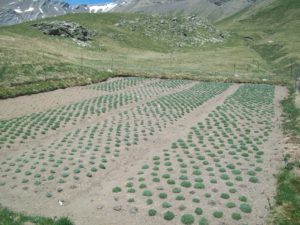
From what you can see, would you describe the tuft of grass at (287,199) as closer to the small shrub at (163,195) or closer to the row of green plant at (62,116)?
the small shrub at (163,195)

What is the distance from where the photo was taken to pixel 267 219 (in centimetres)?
2033

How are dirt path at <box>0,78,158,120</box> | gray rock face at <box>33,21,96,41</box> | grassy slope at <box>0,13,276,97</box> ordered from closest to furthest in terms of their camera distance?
dirt path at <box>0,78,158,120</box> → grassy slope at <box>0,13,276,97</box> → gray rock face at <box>33,21,96,41</box>

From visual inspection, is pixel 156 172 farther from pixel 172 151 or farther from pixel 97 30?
pixel 97 30

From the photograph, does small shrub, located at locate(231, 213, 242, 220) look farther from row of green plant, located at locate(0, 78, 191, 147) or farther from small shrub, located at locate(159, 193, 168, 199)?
row of green plant, located at locate(0, 78, 191, 147)

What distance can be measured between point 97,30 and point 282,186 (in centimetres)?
16936

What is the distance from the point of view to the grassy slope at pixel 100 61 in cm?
6775

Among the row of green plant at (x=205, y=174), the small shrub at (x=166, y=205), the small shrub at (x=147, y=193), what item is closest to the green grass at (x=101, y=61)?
the row of green plant at (x=205, y=174)

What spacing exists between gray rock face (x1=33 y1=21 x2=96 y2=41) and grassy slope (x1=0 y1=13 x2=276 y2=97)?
14.7ft

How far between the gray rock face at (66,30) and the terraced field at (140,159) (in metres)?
113

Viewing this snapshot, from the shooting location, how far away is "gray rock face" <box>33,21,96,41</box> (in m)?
162

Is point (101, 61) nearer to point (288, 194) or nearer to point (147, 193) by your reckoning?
point (147, 193)

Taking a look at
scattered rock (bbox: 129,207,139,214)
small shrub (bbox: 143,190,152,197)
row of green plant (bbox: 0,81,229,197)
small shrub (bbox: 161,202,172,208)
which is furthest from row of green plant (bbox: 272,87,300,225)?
row of green plant (bbox: 0,81,229,197)

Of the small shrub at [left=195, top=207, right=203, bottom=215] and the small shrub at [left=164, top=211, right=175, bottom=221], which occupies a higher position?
the small shrub at [left=195, top=207, right=203, bottom=215]

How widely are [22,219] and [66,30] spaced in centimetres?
15401
